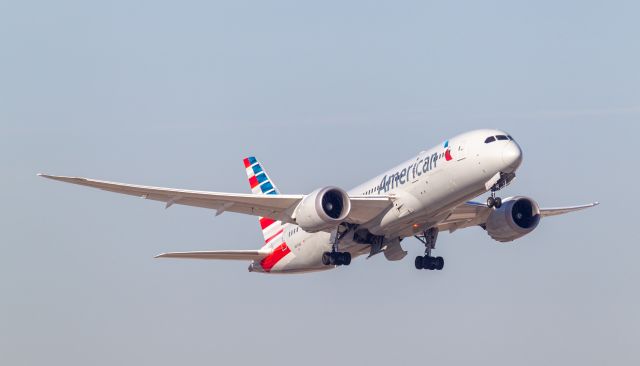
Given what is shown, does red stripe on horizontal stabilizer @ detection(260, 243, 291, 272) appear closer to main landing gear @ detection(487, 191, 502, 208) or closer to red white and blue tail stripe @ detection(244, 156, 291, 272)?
red white and blue tail stripe @ detection(244, 156, 291, 272)

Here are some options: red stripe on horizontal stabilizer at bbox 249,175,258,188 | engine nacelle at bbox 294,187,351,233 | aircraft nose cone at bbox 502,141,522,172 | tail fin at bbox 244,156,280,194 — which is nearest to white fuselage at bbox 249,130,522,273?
aircraft nose cone at bbox 502,141,522,172

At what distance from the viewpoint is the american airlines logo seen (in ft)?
178

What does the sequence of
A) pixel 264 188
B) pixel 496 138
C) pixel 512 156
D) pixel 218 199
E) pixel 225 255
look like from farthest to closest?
pixel 264 188 → pixel 225 255 → pixel 218 199 → pixel 496 138 → pixel 512 156

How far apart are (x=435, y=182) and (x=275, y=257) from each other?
36.5 feet

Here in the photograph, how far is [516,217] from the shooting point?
61250 millimetres

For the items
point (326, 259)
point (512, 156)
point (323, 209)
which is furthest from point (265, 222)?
point (512, 156)

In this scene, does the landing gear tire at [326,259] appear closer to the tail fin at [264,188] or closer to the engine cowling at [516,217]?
the tail fin at [264,188]

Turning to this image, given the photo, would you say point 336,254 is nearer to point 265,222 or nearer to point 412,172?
point 412,172

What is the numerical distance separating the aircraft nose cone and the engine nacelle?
681cm

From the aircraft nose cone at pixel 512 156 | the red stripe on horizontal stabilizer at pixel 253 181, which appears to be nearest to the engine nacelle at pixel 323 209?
the aircraft nose cone at pixel 512 156

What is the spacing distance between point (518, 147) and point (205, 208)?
43.5ft

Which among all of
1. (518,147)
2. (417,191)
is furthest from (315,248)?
(518,147)

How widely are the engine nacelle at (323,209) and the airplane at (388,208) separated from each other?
0.04 metres

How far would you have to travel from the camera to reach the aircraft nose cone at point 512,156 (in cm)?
5253
